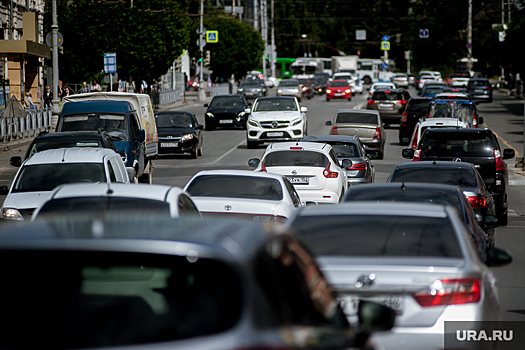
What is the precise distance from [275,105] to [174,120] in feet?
15.7

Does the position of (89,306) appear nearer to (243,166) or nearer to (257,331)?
(257,331)

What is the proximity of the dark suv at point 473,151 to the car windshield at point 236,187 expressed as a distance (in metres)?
4.54

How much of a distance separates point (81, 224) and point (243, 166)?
71.5ft

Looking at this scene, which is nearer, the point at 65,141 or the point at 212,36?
the point at 65,141

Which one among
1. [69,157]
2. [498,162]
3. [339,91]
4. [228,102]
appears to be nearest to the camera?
[69,157]

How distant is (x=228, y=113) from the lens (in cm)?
3931

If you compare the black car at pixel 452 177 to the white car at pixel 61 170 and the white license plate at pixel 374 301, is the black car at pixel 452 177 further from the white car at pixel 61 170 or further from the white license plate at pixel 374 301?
the white license plate at pixel 374 301

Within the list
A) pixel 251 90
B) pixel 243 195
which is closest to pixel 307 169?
pixel 243 195

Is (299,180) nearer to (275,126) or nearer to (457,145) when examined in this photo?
(457,145)

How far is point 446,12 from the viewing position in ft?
433

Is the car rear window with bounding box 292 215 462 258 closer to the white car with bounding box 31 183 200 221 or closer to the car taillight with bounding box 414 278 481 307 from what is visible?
the car taillight with bounding box 414 278 481 307

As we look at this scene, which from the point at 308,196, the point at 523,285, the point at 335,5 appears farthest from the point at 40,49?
the point at 335,5

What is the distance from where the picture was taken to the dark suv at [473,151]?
15164 millimetres

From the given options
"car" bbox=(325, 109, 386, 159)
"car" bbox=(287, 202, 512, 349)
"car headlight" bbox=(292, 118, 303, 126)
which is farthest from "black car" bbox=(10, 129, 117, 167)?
"car headlight" bbox=(292, 118, 303, 126)
